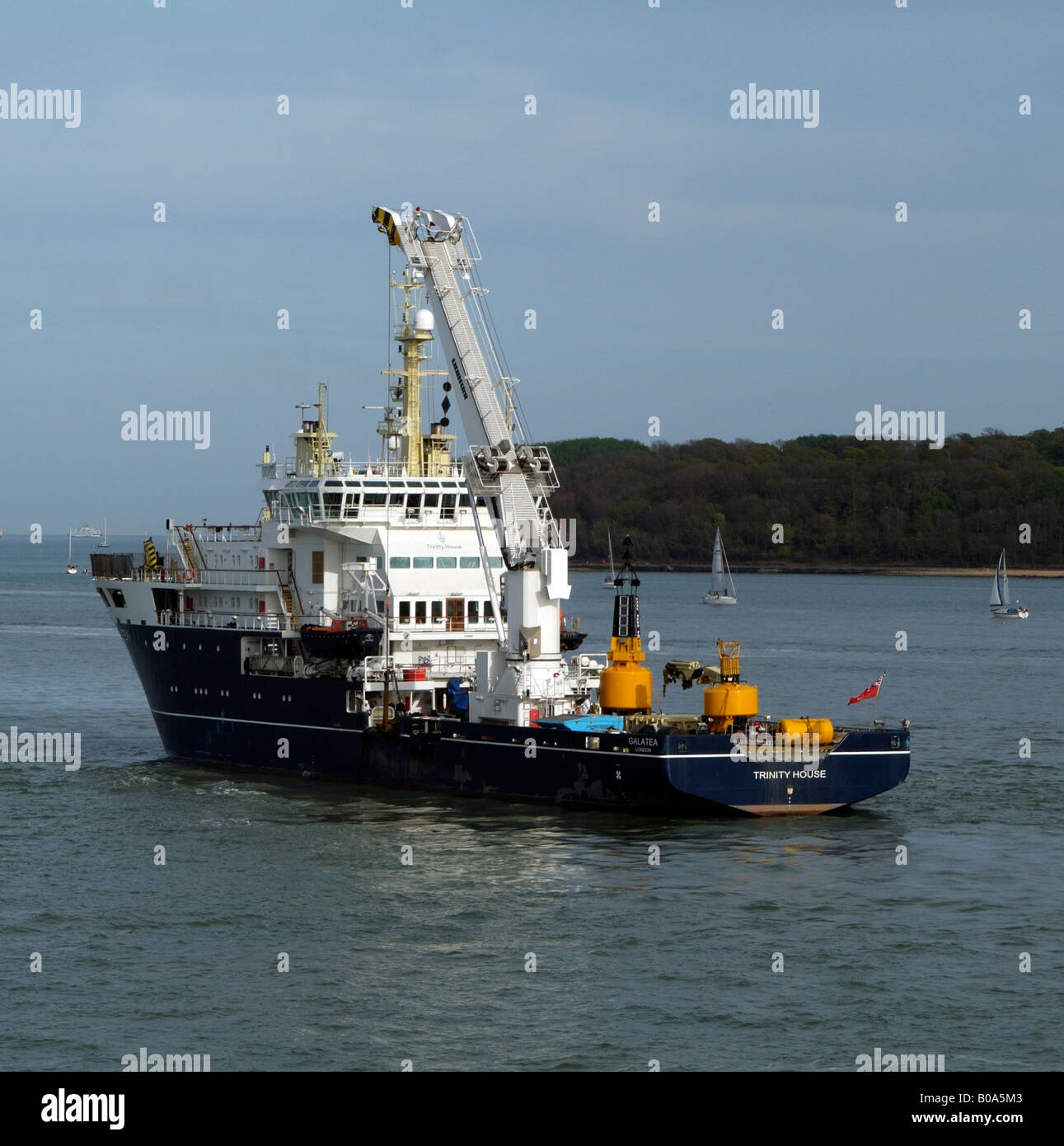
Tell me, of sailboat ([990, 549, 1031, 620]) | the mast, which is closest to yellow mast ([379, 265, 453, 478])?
the mast

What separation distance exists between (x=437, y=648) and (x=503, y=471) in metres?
5.53

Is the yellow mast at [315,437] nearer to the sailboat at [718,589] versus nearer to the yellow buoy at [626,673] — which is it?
the yellow buoy at [626,673]

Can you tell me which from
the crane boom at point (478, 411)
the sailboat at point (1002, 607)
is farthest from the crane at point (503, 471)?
the sailboat at point (1002, 607)

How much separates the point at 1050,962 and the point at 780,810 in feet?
34.2

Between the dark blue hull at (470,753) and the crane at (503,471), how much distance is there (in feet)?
5.50

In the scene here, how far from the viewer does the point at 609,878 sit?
29938 millimetres

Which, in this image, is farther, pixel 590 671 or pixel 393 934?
pixel 590 671

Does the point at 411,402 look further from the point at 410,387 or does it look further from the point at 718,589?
the point at 718,589

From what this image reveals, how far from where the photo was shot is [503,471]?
1524 inches

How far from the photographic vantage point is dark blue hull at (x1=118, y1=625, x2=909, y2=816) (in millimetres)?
34344

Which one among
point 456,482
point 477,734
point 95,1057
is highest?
point 456,482
